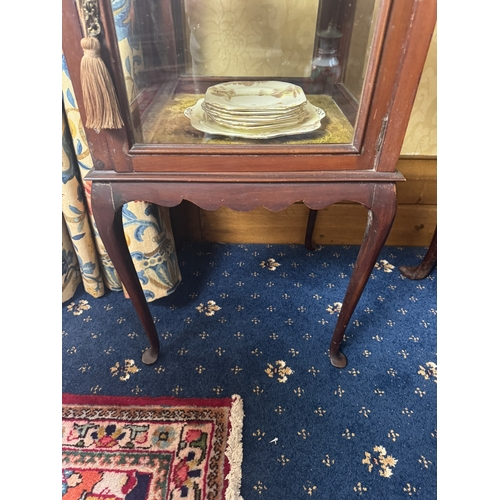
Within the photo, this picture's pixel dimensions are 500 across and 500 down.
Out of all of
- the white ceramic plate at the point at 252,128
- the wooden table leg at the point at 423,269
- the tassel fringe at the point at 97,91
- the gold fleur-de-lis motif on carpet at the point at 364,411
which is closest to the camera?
the tassel fringe at the point at 97,91

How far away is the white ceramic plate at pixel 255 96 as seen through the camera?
0.65 m

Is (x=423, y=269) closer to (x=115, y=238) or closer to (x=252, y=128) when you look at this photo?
(x=252, y=128)

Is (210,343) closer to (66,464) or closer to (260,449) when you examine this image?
(260,449)

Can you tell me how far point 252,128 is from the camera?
0.63m

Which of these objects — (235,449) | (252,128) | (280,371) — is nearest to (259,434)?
(235,449)

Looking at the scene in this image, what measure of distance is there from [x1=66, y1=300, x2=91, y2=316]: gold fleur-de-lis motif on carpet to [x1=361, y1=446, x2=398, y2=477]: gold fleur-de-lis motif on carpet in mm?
846

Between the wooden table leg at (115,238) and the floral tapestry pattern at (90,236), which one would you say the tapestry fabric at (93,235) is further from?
the wooden table leg at (115,238)

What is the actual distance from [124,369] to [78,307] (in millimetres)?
292

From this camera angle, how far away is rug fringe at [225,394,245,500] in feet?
2.39

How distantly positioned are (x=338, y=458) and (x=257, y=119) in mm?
691

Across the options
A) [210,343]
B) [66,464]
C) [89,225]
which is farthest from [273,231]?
[66,464]

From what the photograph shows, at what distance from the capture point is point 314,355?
3.26 feet

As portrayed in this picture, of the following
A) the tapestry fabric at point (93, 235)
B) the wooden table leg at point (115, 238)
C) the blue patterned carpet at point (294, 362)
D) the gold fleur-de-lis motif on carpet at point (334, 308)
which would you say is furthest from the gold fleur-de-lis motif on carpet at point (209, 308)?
the gold fleur-de-lis motif on carpet at point (334, 308)

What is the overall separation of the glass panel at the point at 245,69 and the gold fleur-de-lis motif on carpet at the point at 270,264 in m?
0.68
